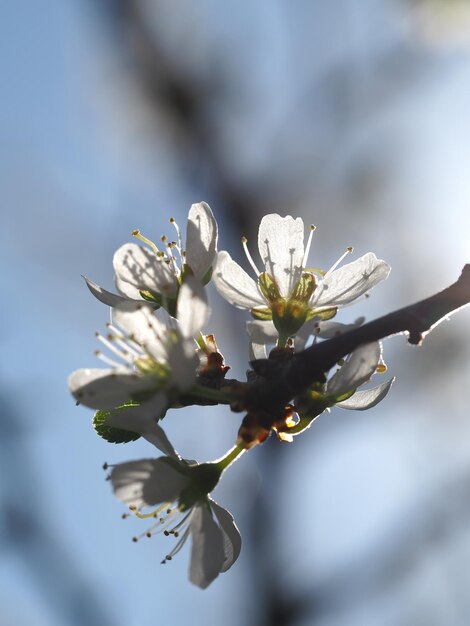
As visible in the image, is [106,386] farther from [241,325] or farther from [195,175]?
[195,175]

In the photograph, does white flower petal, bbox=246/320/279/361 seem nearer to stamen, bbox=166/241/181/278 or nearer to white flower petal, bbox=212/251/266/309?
white flower petal, bbox=212/251/266/309

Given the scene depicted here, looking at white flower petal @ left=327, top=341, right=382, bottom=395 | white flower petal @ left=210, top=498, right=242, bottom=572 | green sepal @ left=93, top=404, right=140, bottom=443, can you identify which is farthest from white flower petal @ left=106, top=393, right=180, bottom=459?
white flower petal @ left=327, top=341, right=382, bottom=395

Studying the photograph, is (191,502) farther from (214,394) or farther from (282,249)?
(282,249)

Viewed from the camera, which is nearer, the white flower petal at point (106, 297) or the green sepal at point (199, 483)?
the green sepal at point (199, 483)

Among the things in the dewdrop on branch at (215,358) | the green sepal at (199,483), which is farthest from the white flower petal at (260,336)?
the green sepal at (199,483)

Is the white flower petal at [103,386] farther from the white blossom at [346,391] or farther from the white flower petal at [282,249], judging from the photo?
the white flower petal at [282,249]

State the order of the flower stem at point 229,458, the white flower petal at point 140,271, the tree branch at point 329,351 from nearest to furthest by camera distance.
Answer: the tree branch at point 329,351, the flower stem at point 229,458, the white flower petal at point 140,271
